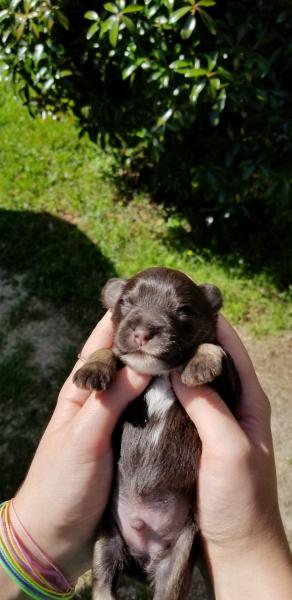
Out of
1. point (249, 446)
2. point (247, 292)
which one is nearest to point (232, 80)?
point (247, 292)

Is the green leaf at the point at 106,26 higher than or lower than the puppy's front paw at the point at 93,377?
higher

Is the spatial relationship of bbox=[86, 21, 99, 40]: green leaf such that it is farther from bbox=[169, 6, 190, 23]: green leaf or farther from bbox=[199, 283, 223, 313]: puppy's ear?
bbox=[199, 283, 223, 313]: puppy's ear

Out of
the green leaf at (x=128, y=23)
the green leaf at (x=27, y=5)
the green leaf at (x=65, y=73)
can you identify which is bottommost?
the green leaf at (x=65, y=73)

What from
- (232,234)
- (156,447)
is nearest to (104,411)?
(156,447)

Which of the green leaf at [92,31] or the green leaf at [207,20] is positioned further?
the green leaf at [92,31]

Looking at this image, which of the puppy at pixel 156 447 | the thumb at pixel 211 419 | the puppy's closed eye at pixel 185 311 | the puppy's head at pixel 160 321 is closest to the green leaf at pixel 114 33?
the puppy's head at pixel 160 321

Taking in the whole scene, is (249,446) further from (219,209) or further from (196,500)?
A: (219,209)

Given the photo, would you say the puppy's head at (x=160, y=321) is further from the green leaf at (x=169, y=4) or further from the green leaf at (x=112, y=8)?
the green leaf at (x=112, y=8)
